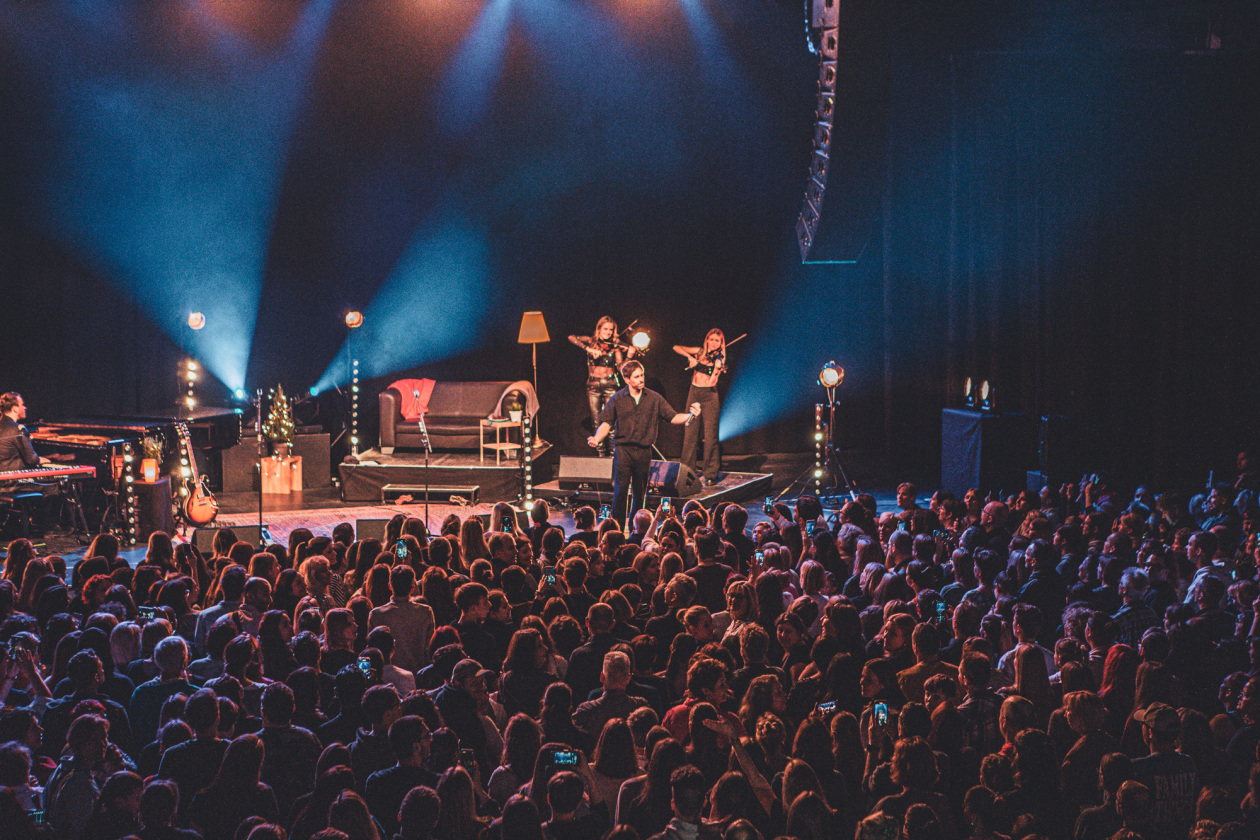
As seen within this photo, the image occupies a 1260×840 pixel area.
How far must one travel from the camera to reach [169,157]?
1377 cm

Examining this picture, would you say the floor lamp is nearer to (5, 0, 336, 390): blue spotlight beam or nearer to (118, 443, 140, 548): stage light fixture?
(5, 0, 336, 390): blue spotlight beam

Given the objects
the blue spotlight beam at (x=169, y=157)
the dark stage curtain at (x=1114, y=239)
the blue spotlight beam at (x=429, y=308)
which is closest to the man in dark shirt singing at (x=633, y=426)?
the dark stage curtain at (x=1114, y=239)

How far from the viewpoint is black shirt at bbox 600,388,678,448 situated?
9320 millimetres

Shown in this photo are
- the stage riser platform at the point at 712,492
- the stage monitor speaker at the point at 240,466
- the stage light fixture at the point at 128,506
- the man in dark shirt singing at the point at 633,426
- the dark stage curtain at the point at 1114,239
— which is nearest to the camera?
the man in dark shirt singing at the point at 633,426

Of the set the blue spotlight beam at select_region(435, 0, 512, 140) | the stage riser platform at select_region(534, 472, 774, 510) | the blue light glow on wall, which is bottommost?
the stage riser platform at select_region(534, 472, 774, 510)

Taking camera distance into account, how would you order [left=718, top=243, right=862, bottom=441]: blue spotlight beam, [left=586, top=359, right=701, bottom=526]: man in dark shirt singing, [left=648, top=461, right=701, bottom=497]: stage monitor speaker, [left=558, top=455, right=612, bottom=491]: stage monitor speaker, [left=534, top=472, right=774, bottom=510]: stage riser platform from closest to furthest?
1. [left=586, top=359, right=701, bottom=526]: man in dark shirt singing
2. [left=648, top=461, right=701, bottom=497]: stage monitor speaker
3. [left=534, top=472, right=774, bottom=510]: stage riser platform
4. [left=558, top=455, right=612, bottom=491]: stage monitor speaker
5. [left=718, top=243, right=862, bottom=441]: blue spotlight beam

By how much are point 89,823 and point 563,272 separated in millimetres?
11929

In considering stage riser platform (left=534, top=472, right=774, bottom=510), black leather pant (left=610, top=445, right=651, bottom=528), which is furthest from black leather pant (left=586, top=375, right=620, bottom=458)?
black leather pant (left=610, top=445, right=651, bottom=528)

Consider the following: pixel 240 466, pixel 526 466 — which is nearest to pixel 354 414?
pixel 240 466

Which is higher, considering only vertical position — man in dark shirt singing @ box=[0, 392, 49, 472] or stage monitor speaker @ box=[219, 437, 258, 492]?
man in dark shirt singing @ box=[0, 392, 49, 472]

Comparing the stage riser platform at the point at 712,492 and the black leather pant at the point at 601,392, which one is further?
the black leather pant at the point at 601,392

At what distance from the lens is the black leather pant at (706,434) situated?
1228cm

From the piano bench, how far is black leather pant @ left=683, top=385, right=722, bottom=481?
6.58m

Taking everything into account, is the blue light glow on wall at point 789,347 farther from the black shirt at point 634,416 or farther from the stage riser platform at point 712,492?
the black shirt at point 634,416
